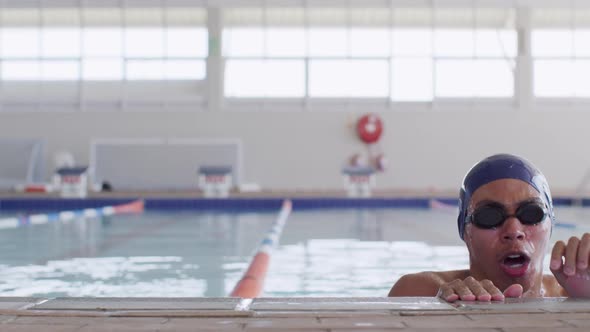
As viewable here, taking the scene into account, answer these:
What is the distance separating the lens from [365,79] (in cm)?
1572

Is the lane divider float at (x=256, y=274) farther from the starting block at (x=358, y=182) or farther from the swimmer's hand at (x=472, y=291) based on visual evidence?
the starting block at (x=358, y=182)

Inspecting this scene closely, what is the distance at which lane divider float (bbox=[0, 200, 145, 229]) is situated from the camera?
769 cm

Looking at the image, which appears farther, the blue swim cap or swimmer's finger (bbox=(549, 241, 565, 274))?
the blue swim cap

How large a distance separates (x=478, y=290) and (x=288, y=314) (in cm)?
44

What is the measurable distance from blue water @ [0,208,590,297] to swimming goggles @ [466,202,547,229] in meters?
2.16

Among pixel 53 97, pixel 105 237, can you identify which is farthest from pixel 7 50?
pixel 105 237

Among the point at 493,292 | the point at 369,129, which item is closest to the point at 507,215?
the point at 493,292

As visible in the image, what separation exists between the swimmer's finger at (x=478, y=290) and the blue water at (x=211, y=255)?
2317 millimetres

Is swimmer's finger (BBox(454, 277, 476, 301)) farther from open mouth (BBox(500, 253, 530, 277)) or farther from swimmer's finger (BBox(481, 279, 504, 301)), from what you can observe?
open mouth (BBox(500, 253, 530, 277))

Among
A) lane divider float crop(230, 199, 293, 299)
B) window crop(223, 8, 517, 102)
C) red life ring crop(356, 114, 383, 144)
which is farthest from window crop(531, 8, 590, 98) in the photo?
lane divider float crop(230, 199, 293, 299)

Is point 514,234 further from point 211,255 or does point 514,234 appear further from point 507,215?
point 211,255

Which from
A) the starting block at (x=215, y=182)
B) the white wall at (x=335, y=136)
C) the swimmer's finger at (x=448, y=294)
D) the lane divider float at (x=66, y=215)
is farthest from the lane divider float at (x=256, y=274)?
the white wall at (x=335, y=136)

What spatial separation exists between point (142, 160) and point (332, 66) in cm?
467

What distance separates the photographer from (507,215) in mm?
1785
